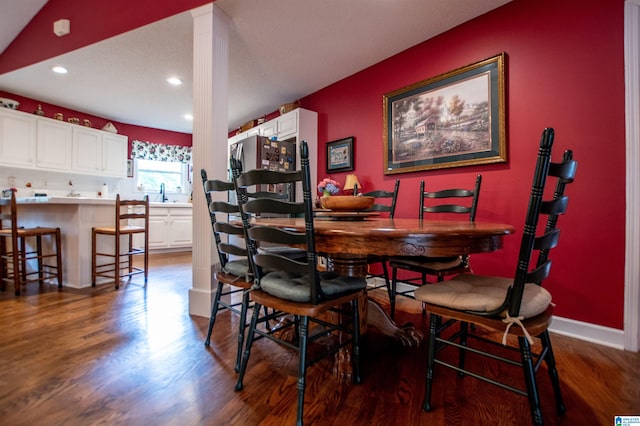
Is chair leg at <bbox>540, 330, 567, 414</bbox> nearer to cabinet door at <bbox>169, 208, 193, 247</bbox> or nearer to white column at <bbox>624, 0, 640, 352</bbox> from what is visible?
white column at <bbox>624, 0, 640, 352</bbox>

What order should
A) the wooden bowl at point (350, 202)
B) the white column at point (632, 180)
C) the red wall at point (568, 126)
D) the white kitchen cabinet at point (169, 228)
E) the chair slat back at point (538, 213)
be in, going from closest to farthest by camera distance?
the chair slat back at point (538, 213), the wooden bowl at point (350, 202), the white column at point (632, 180), the red wall at point (568, 126), the white kitchen cabinet at point (169, 228)

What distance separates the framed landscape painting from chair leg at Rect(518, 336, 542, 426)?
1.77 m

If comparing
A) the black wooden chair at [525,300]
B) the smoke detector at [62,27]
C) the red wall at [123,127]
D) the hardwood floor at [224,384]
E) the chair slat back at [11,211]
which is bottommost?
the hardwood floor at [224,384]

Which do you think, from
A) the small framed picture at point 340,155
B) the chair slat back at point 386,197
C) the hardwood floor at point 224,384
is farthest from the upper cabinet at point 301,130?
the hardwood floor at point 224,384

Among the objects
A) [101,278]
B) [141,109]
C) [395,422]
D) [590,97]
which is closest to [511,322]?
[395,422]

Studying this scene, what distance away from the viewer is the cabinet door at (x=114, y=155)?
5066 millimetres

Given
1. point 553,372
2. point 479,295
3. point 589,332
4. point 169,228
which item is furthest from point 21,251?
point 589,332

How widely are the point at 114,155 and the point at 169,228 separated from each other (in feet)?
5.28

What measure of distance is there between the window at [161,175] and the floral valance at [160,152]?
105 millimetres

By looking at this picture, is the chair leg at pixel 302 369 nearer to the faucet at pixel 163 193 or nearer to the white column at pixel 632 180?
the white column at pixel 632 180

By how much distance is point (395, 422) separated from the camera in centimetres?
110

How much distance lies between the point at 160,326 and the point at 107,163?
14.4 ft

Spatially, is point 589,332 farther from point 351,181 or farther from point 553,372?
point 351,181

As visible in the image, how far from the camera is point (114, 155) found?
5203mm
